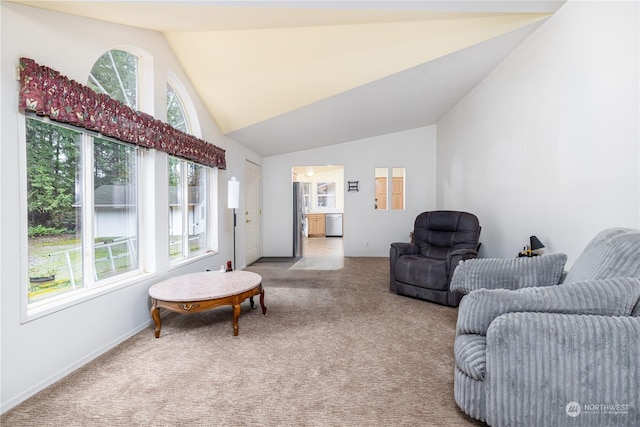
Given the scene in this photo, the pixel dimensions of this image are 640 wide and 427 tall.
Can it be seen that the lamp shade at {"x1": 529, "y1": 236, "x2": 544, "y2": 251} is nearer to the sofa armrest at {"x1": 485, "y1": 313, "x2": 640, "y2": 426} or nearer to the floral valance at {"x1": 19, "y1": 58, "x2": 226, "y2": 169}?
the sofa armrest at {"x1": 485, "y1": 313, "x2": 640, "y2": 426}

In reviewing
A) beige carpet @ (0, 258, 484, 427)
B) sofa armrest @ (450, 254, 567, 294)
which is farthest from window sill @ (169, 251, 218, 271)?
sofa armrest @ (450, 254, 567, 294)

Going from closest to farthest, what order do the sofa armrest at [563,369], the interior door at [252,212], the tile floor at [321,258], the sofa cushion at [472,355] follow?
the sofa armrest at [563,369] → the sofa cushion at [472,355] → the tile floor at [321,258] → the interior door at [252,212]

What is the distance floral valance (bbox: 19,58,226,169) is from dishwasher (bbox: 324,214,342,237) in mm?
7675

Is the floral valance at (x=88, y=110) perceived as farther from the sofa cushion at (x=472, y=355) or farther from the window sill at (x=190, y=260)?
the sofa cushion at (x=472, y=355)

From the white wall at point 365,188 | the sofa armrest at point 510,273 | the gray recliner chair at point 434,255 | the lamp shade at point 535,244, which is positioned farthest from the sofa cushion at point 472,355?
the white wall at point 365,188

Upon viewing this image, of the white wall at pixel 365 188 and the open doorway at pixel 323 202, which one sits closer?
the white wall at pixel 365 188

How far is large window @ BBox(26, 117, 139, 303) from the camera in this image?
1.97 meters

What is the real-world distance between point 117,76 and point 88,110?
0.73 metres

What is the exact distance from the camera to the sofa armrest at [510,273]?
1.99m

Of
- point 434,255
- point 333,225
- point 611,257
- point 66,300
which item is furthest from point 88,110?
point 333,225

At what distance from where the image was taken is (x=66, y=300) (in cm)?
208

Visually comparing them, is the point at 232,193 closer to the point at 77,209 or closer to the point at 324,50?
the point at 77,209

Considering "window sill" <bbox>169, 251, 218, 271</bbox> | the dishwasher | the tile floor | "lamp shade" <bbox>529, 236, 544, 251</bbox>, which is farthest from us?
the dishwasher

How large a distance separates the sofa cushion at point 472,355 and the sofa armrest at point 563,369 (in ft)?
0.13
